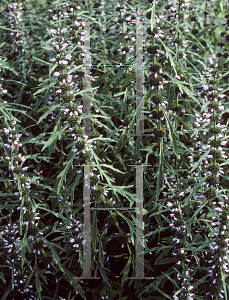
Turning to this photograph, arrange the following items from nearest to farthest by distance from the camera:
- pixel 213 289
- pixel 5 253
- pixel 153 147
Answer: pixel 213 289
pixel 5 253
pixel 153 147

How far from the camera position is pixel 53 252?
3664mm

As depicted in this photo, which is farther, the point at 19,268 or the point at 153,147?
the point at 153,147

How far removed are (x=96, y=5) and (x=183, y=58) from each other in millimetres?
1552

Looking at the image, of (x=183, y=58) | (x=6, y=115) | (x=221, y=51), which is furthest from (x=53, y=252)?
(x=221, y=51)

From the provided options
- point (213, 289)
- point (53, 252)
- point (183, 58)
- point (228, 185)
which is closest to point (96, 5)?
point (183, 58)

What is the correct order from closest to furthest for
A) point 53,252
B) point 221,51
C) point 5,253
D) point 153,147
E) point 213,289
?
point 213,289, point 53,252, point 5,253, point 153,147, point 221,51

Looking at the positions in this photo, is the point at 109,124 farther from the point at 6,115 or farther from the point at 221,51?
the point at 221,51

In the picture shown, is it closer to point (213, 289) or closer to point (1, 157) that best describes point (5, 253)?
point (1, 157)

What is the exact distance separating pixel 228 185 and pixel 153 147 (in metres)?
0.97

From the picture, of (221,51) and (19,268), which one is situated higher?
(221,51)

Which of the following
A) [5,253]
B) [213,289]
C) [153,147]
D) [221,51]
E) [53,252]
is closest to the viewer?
[213,289]

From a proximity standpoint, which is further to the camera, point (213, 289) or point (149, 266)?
point (149, 266)

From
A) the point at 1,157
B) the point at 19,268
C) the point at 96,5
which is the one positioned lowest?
the point at 19,268

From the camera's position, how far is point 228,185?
4383 millimetres
